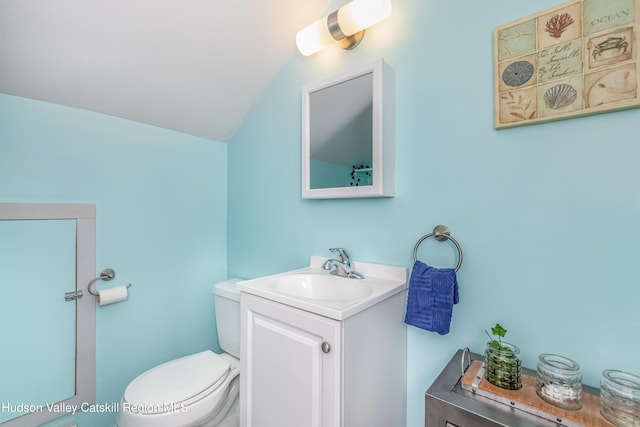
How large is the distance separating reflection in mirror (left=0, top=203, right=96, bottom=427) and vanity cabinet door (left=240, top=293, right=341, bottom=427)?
34.8 inches

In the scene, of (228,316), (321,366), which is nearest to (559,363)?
(321,366)

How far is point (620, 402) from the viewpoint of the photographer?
2.07ft

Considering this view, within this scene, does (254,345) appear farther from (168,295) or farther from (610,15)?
(610,15)

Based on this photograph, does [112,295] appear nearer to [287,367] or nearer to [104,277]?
[104,277]

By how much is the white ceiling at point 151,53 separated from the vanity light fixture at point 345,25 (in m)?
0.20

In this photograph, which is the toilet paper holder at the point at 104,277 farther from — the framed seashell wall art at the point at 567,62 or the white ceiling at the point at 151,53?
the framed seashell wall art at the point at 567,62

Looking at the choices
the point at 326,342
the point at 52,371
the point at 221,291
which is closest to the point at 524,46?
the point at 326,342

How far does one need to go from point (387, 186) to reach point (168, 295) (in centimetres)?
141

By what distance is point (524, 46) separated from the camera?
89cm

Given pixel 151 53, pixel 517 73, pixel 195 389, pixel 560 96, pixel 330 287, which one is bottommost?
pixel 195 389

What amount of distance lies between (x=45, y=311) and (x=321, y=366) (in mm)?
1310

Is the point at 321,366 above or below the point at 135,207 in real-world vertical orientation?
below

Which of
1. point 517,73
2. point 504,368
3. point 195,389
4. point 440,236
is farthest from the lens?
point 195,389

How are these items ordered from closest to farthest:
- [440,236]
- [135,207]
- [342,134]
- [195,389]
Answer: [440,236] → [195,389] → [342,134] → [135,207]
